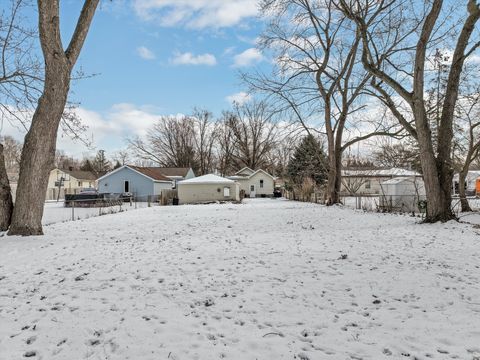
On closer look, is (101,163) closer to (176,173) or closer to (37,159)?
(176,173)

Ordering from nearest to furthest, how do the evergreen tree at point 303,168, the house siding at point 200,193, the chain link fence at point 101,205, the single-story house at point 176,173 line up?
the chain link fence at point 101,205, the house siding at point 200,193, the evergreen tree at point 303,168, the single-story house at point 176,173

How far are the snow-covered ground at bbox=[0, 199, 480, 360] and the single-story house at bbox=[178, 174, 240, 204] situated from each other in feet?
79.1

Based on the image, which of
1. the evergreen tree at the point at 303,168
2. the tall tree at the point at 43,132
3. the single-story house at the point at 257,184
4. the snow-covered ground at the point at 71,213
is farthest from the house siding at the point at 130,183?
the tall tree at the point at 43,132

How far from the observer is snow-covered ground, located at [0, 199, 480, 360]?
285 cm

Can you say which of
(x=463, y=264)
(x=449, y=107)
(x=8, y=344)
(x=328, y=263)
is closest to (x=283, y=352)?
(x=8, y=344)

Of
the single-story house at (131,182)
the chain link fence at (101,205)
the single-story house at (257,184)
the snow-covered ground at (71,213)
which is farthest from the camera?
the single-story house at (257,184)

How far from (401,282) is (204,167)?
A: 5030 centimetres

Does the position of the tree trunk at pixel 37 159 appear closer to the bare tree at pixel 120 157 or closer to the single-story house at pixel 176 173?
the single-story house at pixel 176 173

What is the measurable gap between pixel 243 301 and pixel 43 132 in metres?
6.73

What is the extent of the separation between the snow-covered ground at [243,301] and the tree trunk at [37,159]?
1.11 meters

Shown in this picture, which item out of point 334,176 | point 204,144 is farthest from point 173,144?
point 334,176

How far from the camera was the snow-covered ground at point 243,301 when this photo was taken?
9.35ft

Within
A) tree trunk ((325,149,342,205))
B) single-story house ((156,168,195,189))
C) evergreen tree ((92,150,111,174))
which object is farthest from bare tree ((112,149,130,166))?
tree trunk ((325,149,342,205))

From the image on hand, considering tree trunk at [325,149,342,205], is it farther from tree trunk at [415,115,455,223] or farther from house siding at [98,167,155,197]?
house siding at [98,167,155,197]
